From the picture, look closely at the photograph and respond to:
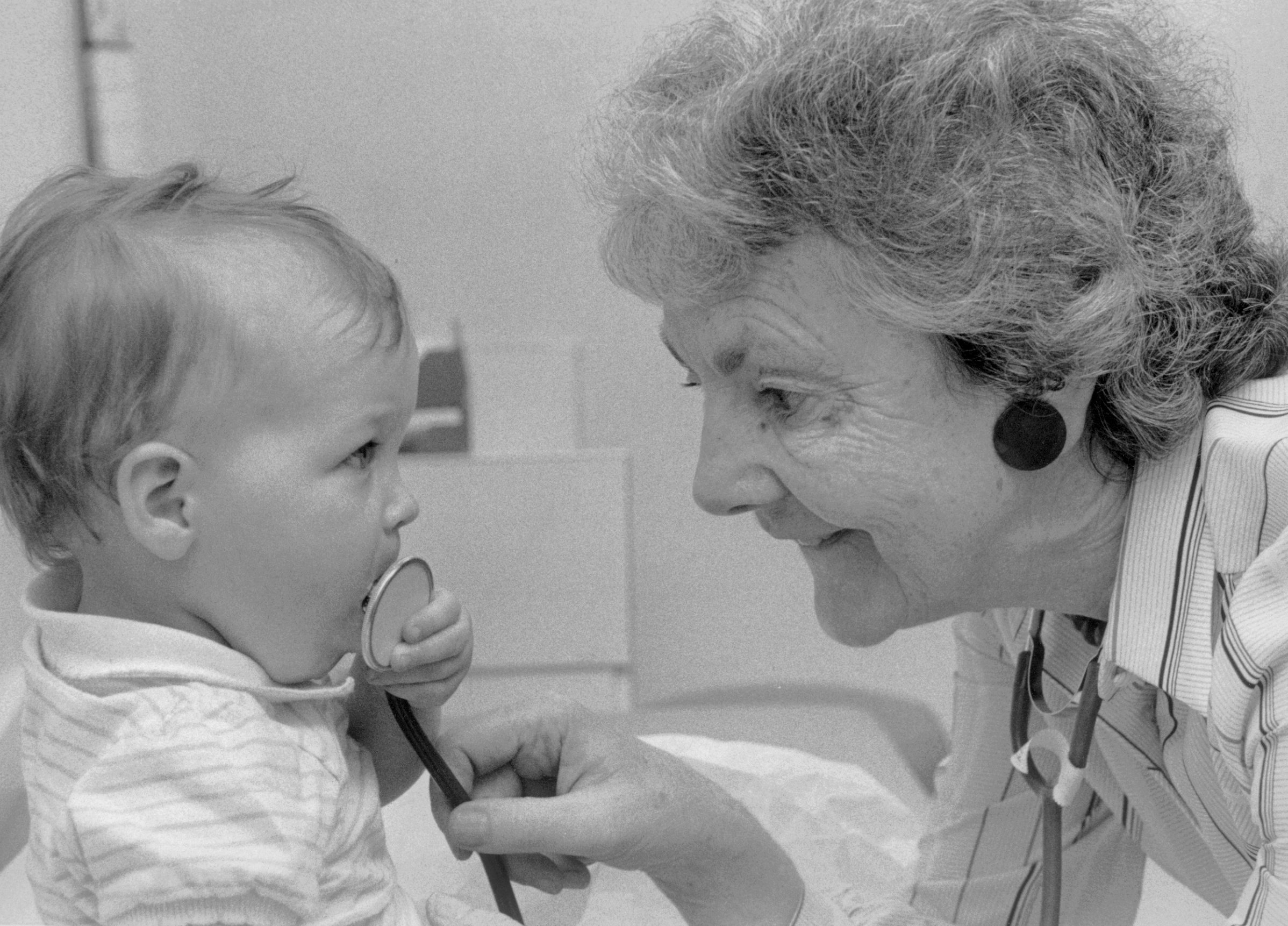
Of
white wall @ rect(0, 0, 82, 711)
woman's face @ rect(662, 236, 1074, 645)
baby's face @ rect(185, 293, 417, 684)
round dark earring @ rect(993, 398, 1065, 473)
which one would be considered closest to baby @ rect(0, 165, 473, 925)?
baby's face @ rect(185, 293, 417, 684)

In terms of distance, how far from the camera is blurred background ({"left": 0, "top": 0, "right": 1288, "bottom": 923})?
6.54 feet

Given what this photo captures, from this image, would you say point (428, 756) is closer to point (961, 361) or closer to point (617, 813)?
point (617, 813)

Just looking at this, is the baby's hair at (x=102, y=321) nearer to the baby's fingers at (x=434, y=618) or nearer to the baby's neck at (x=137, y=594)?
the baby's neck at (x=137, y=594)

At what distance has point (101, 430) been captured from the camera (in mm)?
936

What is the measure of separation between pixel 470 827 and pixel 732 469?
34cm

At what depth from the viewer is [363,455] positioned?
3.40 ft

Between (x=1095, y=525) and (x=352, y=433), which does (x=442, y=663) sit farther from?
(x=1095, y=525)

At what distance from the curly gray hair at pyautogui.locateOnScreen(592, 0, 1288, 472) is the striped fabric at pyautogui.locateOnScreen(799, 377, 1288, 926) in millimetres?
77

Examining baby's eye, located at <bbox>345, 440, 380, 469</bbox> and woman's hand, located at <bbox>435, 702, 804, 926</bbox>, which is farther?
woman's hand, located at <bbox>435, 702, 804, 926</bbox>

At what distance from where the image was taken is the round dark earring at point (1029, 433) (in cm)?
109

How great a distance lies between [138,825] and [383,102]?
4.64ft

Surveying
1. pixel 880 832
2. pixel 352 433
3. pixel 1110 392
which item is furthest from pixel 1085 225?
pixel 880 832

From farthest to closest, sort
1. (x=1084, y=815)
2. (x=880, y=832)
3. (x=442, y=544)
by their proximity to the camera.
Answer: (x=442, y=544) → (x=880, y=832) → (x=1084, y=815)

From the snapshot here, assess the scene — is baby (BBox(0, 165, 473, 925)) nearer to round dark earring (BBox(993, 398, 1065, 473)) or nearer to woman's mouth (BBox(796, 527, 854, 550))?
woman's mouth (BBox(796, 527, 854, 550))
